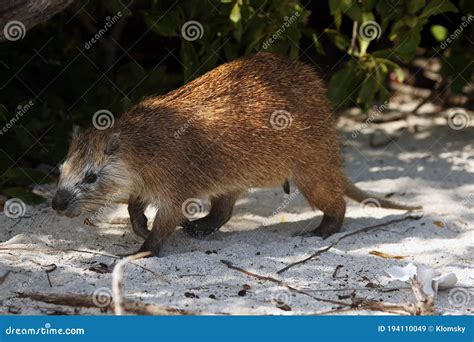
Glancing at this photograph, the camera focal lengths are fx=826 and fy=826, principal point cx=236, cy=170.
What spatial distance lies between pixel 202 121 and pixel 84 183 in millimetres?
896

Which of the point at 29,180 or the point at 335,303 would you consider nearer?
the point at 335,303

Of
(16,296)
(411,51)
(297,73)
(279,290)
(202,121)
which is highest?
(411,51)

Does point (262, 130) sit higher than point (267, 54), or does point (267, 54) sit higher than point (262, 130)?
point (267, 54)

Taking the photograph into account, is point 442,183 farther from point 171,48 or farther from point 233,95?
point 171,48

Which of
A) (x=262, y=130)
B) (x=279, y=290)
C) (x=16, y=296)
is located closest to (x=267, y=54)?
(x=262, y=130)

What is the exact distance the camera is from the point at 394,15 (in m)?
6.64
